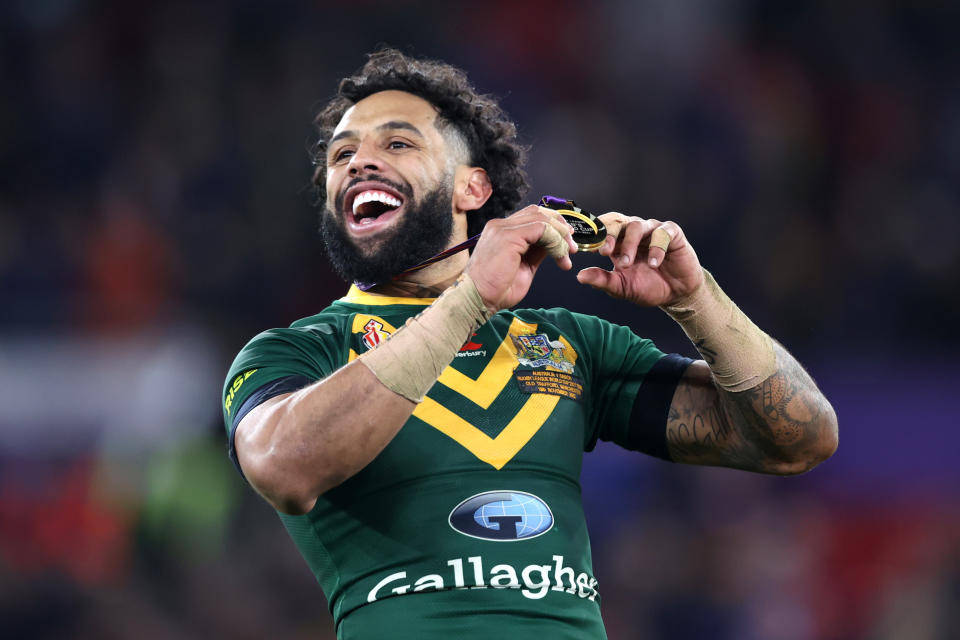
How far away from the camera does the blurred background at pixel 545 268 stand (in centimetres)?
659

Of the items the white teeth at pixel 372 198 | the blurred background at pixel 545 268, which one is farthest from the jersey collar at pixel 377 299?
the blurred background at pixel 545 268

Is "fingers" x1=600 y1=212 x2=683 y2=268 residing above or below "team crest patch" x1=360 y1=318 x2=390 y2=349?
above

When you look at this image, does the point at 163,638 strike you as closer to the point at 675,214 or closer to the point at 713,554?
the point at 713,554

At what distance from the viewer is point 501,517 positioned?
104 inches

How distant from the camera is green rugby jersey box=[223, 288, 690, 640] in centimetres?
257

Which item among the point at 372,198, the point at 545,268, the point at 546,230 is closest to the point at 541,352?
the point at 546,230

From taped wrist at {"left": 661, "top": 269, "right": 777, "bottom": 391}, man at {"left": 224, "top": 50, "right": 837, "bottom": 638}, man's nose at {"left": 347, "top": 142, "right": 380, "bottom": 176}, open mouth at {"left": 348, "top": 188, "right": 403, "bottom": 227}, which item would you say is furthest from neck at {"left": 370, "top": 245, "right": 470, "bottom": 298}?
taped wrist at {"left": 661, "top": 269, "right": 777, "bottom": 391}

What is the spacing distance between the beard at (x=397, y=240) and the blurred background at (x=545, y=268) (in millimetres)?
3588

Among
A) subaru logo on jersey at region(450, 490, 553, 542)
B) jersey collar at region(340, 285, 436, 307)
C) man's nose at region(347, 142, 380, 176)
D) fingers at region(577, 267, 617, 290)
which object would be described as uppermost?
man's nose at region(347, 142, 380, 176)

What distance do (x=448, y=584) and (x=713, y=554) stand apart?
466cm

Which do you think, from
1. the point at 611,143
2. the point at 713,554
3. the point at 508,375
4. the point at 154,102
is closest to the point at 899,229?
the point at 611,143

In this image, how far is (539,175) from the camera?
28.2 feet

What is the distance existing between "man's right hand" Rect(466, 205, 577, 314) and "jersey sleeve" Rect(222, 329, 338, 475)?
0.48 m

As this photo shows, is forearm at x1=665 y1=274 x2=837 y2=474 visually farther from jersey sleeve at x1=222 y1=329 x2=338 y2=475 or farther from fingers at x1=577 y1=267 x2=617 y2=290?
jersey sleeve at x1=222 y1=329 x2=338 y2=475
